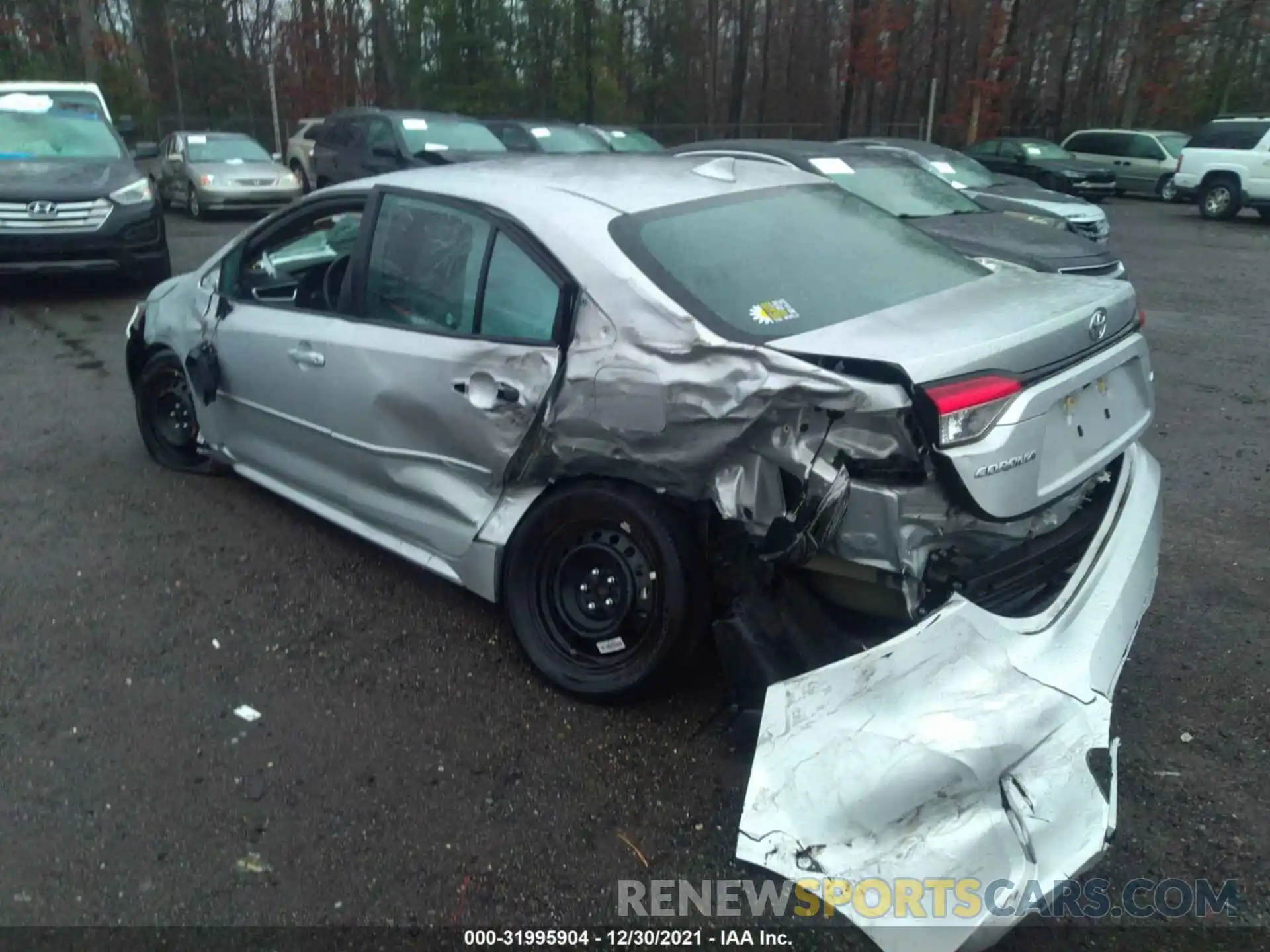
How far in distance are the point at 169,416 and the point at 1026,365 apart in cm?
437

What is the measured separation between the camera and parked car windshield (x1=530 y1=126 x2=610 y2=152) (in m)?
16.9

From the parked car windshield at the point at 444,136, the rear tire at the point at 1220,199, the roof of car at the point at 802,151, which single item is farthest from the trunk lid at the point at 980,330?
→ the rear tire at the point at 1220,199

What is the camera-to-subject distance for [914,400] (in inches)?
111

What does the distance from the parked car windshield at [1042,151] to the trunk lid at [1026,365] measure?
21.9 metres

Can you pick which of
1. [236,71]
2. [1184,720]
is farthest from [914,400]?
[236,71]

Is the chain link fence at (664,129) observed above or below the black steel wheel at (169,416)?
below

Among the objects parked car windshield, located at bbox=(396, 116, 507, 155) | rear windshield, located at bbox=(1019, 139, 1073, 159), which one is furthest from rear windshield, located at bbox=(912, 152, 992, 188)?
rear windshield, located at bbox=(1019, 139, 1073, 159)

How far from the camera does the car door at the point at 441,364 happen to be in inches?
142

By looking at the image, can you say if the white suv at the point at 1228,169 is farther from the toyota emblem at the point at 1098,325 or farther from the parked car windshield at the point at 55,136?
the toyota emblem at the point at 1098,325

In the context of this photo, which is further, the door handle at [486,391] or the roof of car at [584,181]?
the roof of car at [584,181]

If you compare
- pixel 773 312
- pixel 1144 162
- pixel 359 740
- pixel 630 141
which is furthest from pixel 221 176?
pixel 1144 162

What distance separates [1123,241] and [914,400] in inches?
622

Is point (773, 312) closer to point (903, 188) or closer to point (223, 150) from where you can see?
point (903, 188)

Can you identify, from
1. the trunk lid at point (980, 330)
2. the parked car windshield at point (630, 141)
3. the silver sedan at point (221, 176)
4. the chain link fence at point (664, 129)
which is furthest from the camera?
the chain link fence at point (664, 129)
